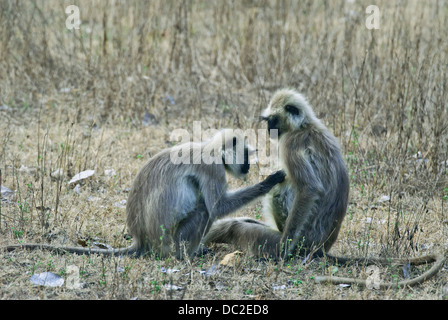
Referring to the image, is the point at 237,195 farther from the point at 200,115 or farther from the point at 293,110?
the point at 200,115

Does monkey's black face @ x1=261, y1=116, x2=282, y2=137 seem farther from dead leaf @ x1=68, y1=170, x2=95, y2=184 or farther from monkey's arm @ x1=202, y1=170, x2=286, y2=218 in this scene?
dead leaf @ x1=68, y1=170, x2=95, y2=184

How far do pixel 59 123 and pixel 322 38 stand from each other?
13.2ft

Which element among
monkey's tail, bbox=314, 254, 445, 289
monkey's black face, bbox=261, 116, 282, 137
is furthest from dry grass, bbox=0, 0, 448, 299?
monkey's black face, bbox=261, 116, 282, 137

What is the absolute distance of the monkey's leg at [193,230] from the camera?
16.0 feet

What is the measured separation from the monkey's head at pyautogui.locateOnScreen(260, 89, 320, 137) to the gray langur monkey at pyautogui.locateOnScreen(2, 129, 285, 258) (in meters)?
0.33

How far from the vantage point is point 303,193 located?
4.85m

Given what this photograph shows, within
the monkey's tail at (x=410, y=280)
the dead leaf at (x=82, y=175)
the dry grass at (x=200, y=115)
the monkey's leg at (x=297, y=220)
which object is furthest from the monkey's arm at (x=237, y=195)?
the dead leaf at (x=82, y=175)

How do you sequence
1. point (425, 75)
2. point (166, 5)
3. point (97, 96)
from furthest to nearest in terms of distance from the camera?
point (166, 5) < point (97, 96) < point (425, 75)

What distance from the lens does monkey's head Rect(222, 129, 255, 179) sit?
16.4 feet

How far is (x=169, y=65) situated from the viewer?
921cm
